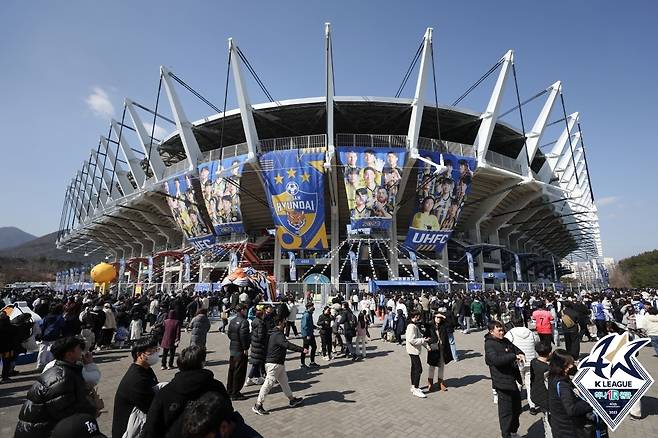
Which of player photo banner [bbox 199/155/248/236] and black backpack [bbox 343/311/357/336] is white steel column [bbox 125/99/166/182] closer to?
player photo banner [bbox 199/155/248/236]

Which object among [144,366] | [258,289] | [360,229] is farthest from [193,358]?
[360,229]

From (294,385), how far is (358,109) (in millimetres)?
25345

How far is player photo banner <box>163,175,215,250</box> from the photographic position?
29.7 meters

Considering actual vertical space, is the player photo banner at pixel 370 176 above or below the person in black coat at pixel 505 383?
above

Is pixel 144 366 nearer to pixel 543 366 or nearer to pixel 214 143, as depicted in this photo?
pixel 543 366

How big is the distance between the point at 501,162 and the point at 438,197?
28.6ft

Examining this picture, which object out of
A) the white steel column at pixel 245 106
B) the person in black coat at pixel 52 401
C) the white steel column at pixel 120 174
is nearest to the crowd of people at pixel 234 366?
the person in black coat at pixel 52 401

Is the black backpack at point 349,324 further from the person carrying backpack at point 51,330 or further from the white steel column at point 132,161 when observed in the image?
the white steel column at point 132,161

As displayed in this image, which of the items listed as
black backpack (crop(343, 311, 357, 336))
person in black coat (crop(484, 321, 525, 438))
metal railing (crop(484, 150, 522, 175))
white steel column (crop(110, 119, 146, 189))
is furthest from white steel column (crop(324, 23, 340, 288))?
white steel column (crop(110, 119, 146, 189))

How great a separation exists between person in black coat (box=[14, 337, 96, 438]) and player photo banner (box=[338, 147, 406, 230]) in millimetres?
23033

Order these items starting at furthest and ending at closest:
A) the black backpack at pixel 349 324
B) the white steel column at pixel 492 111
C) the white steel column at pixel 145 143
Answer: the white steel column at pixel 145 143 < the white steel column at pixel 492 111 < the black backpack at pixel 349 324

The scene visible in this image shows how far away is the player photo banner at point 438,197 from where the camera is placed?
84.1 feet

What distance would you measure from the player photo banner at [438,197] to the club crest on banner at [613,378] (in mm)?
22966

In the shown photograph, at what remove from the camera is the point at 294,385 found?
7.40 meters
